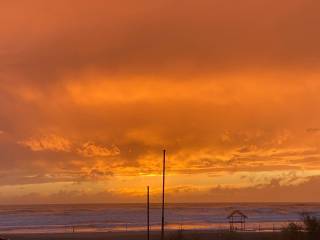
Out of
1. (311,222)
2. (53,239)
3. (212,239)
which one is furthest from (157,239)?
(311,222)

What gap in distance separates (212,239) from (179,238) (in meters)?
8.54

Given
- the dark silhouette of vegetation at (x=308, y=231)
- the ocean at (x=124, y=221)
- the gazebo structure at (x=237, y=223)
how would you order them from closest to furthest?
the dark silhouette of vegetation at (x=308, y=231) → the gazebo structure at (x=237, y=223) → the ocean at (x=124, y=221)

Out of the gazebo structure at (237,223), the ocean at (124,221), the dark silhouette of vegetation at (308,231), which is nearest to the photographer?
the dark silhouette of vegetation at (308,231)

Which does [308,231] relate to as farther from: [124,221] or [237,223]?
[124,221]

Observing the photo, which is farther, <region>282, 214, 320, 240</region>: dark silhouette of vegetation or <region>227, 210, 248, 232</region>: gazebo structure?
<region>227, 210, 248, 232</region>: gazebo structure

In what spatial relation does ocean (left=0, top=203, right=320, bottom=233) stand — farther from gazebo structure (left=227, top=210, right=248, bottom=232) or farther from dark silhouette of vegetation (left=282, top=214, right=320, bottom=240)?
dark silhouette of vegetation (left=282, top=214, right=320, bottom=240)

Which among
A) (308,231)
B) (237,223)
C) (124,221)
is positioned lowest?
(308,231)

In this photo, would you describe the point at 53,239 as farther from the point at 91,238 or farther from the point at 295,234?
the point at 295,234

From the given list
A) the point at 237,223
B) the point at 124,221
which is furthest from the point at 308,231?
the point at 124,221

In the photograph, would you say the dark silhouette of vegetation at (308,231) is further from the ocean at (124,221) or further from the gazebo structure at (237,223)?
the ocean at (124,221)

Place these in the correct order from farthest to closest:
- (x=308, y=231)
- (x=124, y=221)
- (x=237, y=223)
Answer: (x=124, y=221) < (x=237, y=223) < (x=308, y=231)

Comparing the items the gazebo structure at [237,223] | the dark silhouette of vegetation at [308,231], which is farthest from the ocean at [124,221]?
the dark silhouette of vegetation at [308,231]

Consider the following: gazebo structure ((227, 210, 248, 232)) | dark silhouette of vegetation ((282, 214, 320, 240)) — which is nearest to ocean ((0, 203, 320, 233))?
gazebo structure ((227, 210, 248, 232))

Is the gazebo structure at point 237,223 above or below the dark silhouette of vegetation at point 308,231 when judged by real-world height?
above
